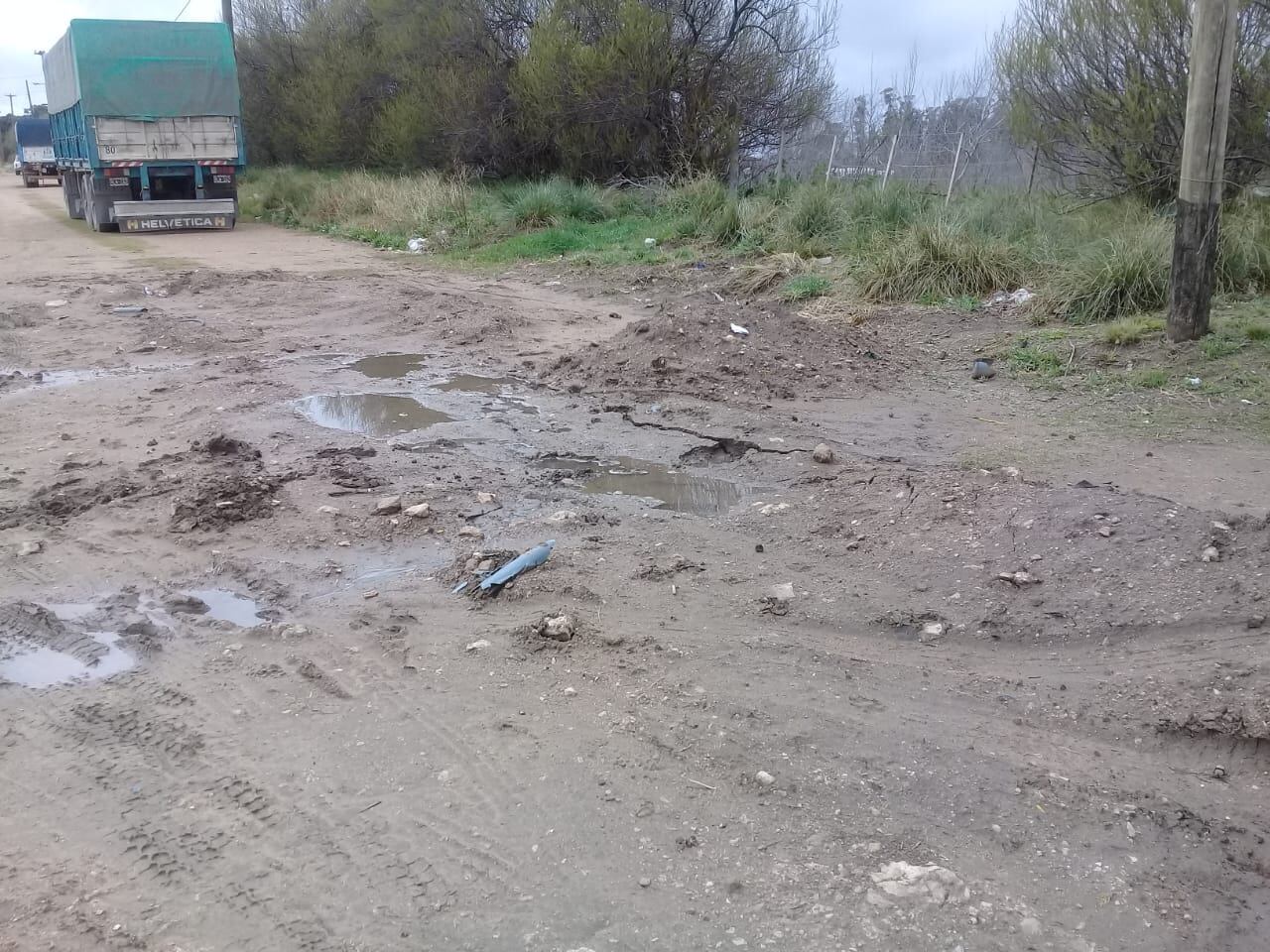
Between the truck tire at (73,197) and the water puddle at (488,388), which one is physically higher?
the truck tire at (73,197)

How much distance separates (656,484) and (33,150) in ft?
152

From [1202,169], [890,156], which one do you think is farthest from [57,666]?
[890,156]

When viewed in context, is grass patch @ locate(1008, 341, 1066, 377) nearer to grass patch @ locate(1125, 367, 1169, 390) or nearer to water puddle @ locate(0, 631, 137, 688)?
grass patch @ locate(1125, 367, 1169, 390)

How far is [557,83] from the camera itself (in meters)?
20.3

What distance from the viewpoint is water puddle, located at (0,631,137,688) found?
12.8 ft

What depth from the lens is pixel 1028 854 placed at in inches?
114

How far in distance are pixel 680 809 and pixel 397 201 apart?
19.0 m

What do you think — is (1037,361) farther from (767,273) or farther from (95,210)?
(95,210)

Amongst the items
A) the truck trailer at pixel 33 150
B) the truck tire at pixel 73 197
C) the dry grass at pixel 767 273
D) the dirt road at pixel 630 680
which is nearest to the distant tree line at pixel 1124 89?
the dry grass at pixel 767 273

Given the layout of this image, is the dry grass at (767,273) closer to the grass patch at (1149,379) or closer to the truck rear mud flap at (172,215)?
the grass patch at (1149,379)

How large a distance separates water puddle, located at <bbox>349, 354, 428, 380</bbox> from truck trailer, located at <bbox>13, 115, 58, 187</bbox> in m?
40.0

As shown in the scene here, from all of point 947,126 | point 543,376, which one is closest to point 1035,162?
point 947,126

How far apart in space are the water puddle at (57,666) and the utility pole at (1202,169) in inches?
306

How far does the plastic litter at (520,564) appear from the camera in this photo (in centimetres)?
451
